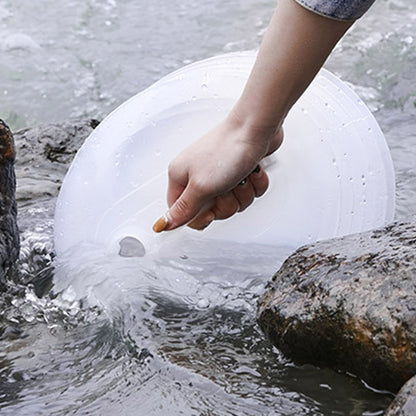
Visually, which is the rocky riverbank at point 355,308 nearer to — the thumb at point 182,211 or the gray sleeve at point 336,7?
the thumb at point 182,211

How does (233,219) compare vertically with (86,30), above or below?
above

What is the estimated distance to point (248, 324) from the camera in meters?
2.43

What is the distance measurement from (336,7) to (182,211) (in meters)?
0.94

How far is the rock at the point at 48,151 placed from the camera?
400 cm

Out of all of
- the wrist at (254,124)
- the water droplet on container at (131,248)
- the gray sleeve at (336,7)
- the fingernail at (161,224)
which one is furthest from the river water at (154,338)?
the gray sleeve at (336,7)

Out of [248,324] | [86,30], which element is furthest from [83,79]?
[248,324]

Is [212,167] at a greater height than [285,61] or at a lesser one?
lesser

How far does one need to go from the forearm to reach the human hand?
64mm

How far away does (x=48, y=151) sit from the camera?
4234 millimetres

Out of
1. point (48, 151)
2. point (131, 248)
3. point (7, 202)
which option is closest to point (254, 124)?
point (131, 248)

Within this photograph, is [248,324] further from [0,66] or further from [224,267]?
[0,66]

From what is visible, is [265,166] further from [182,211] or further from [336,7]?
[336,7]

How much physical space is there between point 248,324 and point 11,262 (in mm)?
1073

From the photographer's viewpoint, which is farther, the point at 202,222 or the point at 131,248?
the point at 131,248
